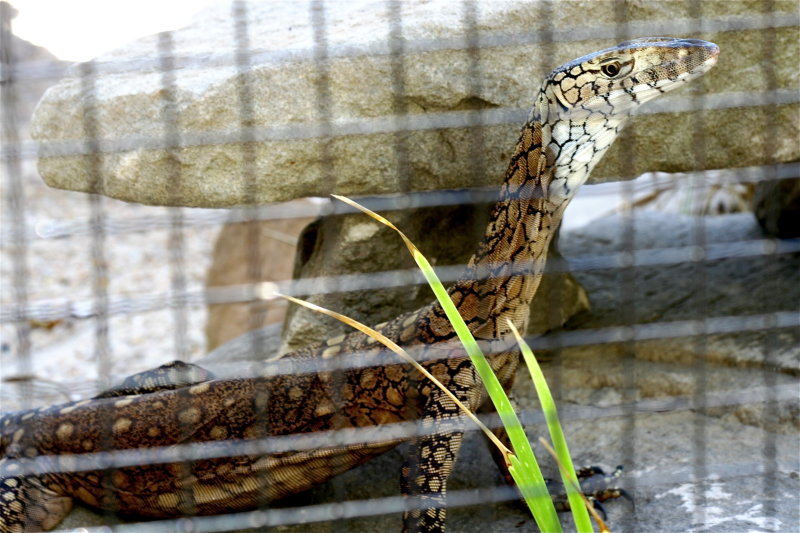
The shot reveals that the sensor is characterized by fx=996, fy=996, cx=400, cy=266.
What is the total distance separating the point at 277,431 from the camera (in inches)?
121

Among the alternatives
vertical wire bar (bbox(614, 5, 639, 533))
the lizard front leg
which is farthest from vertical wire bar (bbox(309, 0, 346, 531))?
vertical wire bar (bbox(614, 5, 639, 533))

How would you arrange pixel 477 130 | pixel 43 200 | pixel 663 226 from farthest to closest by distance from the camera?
pixel 43 200, pixel 663 226, pixel 477 130

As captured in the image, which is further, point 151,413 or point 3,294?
point 3,294

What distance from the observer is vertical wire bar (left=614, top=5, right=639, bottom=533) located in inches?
121

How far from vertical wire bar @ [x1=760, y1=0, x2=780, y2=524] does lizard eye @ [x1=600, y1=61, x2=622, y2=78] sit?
0.78m

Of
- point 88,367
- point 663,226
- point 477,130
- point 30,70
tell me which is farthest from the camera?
point 88,367

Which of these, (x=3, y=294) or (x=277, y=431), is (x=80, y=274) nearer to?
(x=3, y=294)

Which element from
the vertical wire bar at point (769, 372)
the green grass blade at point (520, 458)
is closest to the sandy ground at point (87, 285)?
the vertical wire bar at point (769, 372)

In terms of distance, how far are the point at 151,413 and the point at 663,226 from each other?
282 centimetres

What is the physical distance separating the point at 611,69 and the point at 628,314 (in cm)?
159

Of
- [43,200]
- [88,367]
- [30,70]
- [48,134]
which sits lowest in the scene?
[88,367]

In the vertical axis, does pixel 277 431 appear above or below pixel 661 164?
below

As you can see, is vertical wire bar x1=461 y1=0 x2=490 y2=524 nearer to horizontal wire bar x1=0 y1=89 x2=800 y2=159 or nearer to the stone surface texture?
horizontal wire bar x1=0 y1=89 x2=800 y2=159

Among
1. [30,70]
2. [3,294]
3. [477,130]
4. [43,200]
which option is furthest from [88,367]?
[30,70]
